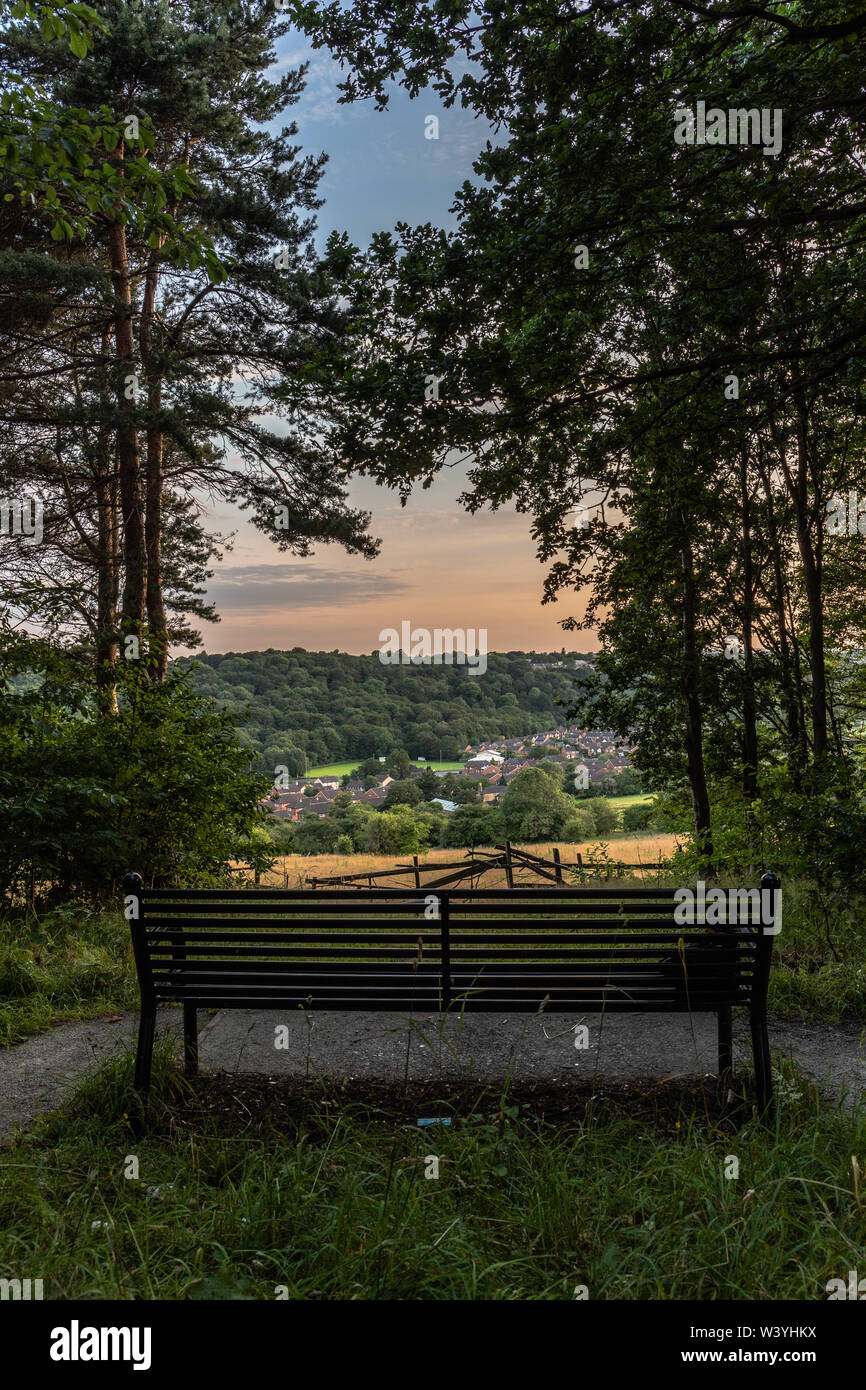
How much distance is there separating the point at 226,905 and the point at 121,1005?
2090 mm

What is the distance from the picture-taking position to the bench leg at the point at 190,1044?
3422 mm

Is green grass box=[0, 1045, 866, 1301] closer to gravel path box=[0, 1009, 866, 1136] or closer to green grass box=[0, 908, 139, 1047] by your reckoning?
gravel path box=[0, 1009, 866, 1136]

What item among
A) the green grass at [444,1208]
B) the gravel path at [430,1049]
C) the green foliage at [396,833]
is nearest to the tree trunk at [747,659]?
the gravel path at [430,1049]

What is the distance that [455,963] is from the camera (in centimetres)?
325

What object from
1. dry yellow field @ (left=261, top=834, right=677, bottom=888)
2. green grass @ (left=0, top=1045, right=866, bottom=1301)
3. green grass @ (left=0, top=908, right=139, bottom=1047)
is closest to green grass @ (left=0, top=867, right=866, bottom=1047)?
green grass @ (left=0, top=908, right=139, bottom=1047)

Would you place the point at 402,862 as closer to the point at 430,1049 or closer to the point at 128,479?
the point at 128,479

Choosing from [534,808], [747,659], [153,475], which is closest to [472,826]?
[534,808]

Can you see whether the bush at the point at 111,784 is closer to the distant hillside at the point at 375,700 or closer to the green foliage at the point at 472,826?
the distant hillside at the point at 375,700

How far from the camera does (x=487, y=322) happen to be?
5855 millimetres

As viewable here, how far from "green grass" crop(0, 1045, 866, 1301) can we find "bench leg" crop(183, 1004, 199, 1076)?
462mm

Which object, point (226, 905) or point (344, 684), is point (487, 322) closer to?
point (226, 905)

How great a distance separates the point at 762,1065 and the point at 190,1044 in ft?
8.52

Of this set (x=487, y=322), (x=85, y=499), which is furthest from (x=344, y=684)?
(x=487, y=322)

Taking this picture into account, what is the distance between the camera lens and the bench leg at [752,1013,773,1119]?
2.84 m
